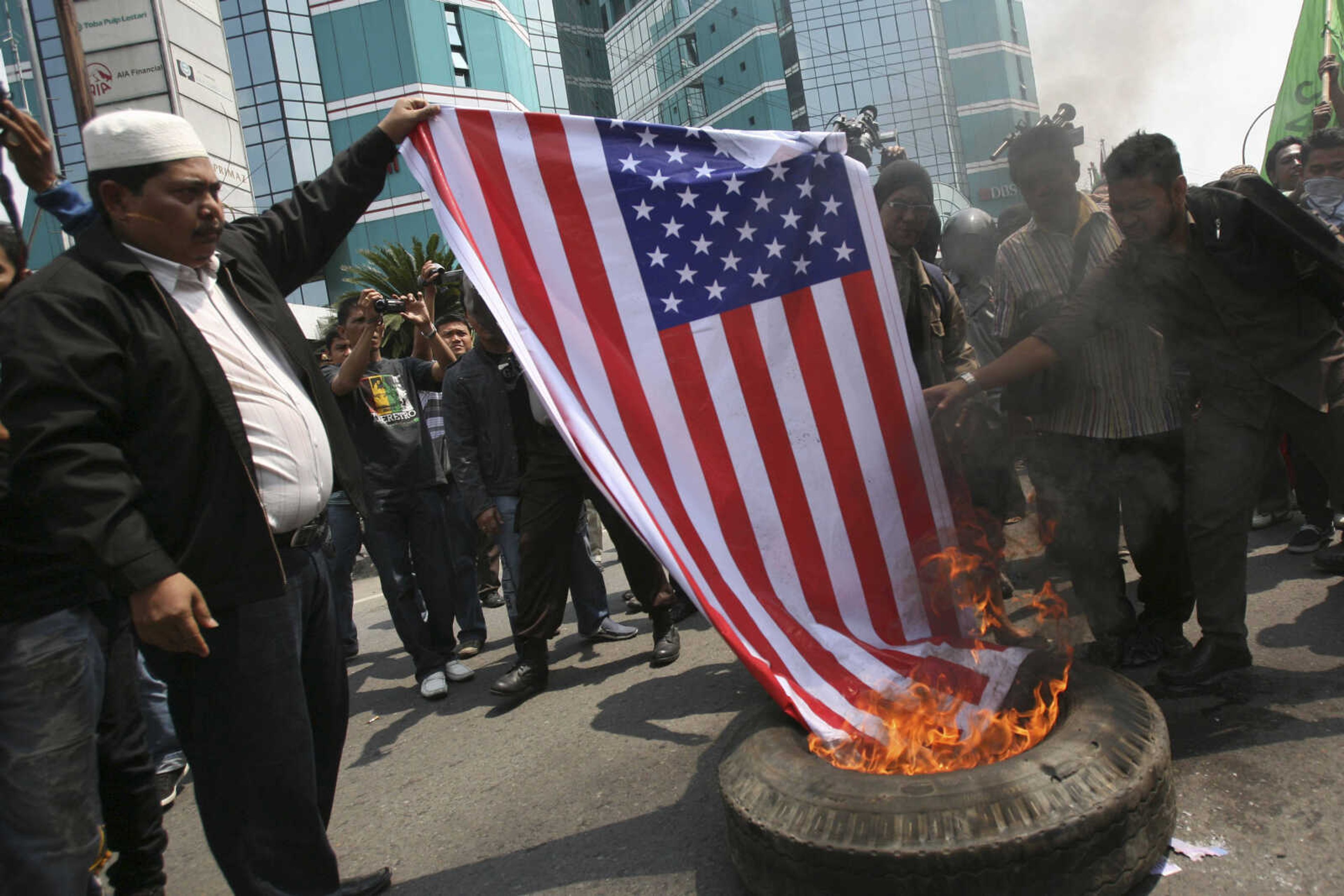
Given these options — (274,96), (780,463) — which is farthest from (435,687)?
(274,96)

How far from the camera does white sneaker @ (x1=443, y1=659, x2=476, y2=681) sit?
16.0 feet

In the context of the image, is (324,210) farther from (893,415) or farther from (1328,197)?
(1328,197)

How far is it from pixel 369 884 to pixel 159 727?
1786 millimetres

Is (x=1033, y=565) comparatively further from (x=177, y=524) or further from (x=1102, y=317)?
(x=177, y=524)

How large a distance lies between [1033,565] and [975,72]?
2406 centimetres

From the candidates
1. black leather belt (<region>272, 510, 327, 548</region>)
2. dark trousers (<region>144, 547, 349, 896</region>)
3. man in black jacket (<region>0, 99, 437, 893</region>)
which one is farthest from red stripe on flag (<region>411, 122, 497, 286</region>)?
dark trousers (<region>144, 547, 349, 896</region>)

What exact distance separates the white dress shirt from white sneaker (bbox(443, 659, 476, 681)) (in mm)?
2722

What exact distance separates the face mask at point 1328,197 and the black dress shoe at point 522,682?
400 centimetres

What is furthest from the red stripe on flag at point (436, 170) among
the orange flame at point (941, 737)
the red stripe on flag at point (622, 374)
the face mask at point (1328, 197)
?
the face mask at point (1328, 197)

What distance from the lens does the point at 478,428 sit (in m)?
4.82

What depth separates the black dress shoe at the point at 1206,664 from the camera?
2.98 m

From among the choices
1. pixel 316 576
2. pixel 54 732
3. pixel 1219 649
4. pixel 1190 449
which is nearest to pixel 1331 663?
pixel 1219 649

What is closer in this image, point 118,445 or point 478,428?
point 118,445

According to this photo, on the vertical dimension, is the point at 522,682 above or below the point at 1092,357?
below
